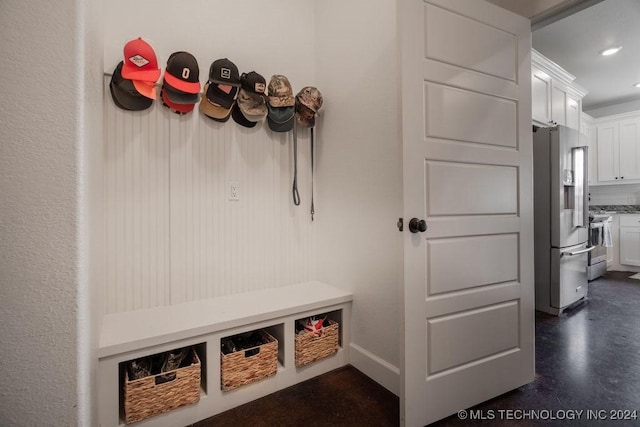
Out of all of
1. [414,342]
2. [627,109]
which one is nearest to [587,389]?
[414,342]

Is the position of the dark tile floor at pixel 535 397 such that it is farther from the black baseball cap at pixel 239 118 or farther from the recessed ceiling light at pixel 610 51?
the recessed ceiling light at pixel 610 51

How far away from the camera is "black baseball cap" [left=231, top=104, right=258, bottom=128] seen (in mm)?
2020

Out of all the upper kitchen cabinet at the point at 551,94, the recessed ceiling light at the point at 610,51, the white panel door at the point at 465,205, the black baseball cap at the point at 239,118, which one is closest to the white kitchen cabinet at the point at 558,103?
the upper kitchen cabinet at the point at 551,94

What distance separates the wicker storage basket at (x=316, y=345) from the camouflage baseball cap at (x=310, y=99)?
153cm

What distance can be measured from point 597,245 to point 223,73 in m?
4.88

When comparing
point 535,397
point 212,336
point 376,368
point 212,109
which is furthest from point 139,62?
point 535,397

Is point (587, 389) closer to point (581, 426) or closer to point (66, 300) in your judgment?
point (581, 426)

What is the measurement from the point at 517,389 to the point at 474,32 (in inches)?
81.0

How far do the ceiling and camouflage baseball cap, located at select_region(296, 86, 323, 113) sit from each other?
1696mm

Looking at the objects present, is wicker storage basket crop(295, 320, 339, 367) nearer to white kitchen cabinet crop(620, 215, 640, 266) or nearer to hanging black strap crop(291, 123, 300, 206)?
hanging black strap crop(291, 123, 300, 206)

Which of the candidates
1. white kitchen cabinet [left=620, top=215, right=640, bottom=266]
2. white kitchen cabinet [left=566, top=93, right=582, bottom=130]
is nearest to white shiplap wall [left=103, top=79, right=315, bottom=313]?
white kitchen cabinet [left=566, top=93, right=582, bottom=130]

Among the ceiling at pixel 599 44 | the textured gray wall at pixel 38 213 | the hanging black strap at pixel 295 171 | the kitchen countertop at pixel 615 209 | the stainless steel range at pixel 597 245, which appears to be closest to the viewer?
the textured gray wall at pixel 38 213

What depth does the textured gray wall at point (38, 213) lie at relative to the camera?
77 cm

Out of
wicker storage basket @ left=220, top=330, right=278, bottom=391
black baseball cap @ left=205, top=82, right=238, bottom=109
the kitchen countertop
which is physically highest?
black baseball cap @ left=205, top=82, right=238, bottom=109
